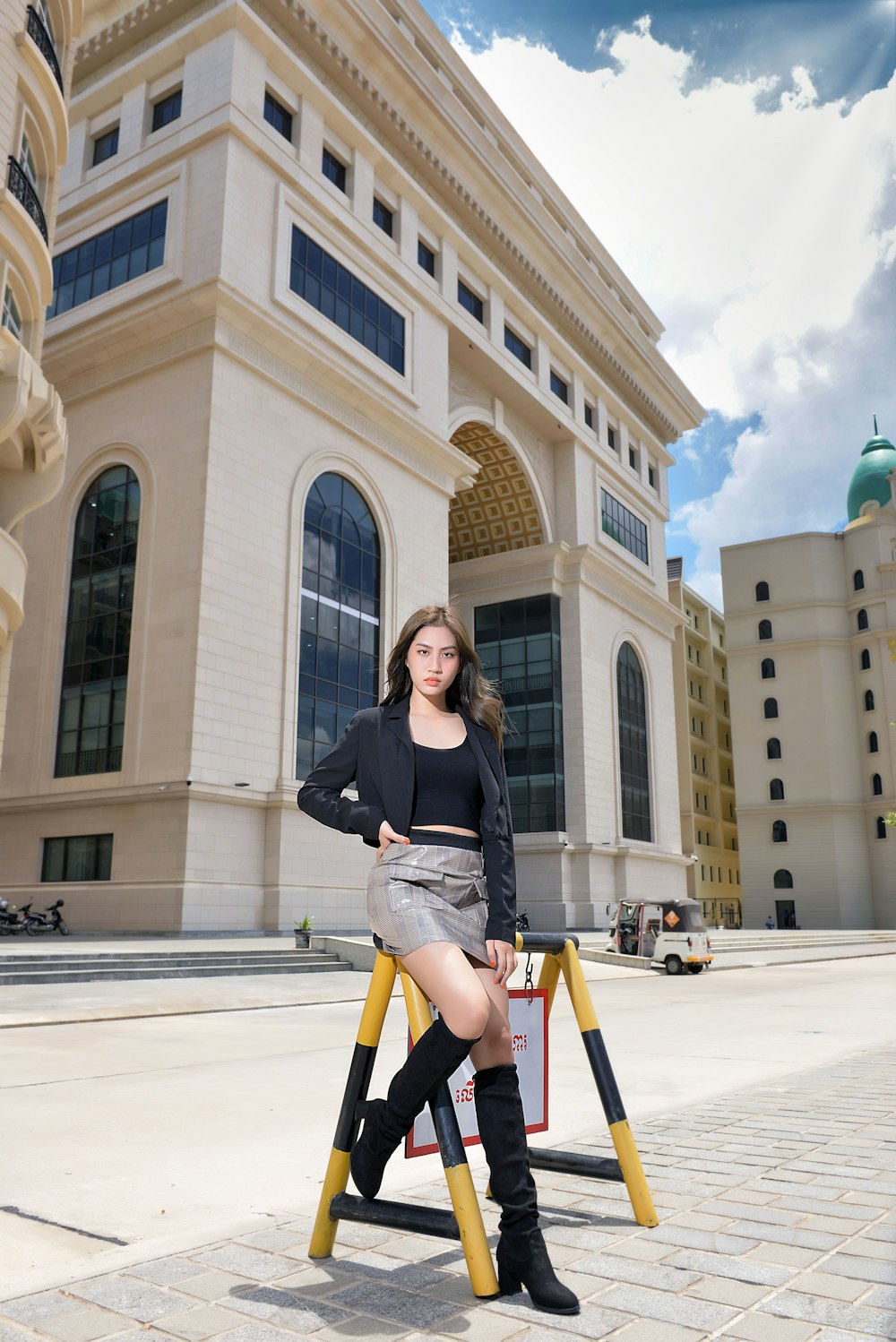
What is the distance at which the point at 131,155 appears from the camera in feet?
99.9

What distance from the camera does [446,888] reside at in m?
3.35

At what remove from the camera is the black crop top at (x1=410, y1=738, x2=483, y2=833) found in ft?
11.3

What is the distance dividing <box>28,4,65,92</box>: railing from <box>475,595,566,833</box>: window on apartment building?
26.5 m

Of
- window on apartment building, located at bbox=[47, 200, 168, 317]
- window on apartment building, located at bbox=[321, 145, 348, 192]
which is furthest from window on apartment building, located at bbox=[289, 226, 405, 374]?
window on apartment building, located at bbox=[47, 200, 168, 317]

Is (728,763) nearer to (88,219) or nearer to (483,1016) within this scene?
(88,219)

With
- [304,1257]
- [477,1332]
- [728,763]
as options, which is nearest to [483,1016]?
[477,1332]

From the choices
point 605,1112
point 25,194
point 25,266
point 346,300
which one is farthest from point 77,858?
point 605,1112

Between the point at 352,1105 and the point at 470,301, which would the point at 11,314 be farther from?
the point at 470,301

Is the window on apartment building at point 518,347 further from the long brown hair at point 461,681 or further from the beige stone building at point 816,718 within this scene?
the long brown hair at point 461,681

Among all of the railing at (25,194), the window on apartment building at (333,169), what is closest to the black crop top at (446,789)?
the railing at (25,194)

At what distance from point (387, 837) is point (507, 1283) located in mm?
1356

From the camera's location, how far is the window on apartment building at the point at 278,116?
1196 inches

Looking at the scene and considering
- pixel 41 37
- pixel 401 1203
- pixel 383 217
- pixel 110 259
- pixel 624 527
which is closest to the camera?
pixel 401 1203

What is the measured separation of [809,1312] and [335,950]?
64.3ft
